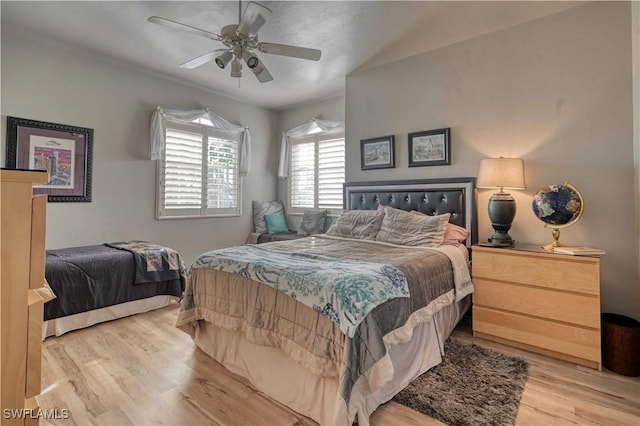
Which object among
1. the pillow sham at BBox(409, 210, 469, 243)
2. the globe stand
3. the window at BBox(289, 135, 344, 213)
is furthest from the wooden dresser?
the window at BBox(289, 135, 344, 213)

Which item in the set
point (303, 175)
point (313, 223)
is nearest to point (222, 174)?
point (303, 175)

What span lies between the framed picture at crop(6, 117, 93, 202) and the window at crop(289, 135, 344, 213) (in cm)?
300

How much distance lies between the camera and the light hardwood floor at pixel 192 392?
5.66ft

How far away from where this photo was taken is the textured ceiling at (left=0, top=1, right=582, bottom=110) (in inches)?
106

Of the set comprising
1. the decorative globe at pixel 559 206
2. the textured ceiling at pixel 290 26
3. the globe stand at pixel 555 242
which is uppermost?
the textured ceiling at pixel 290 26

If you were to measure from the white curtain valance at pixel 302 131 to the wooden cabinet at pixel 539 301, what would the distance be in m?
2.93

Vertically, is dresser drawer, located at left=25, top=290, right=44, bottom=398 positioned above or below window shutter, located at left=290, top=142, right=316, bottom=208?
below

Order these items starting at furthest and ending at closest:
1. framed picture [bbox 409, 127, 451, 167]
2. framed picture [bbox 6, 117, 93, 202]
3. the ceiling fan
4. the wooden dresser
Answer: framed picture [bbox 409, 127, 451, 167] < framed picture [bbox 6, 117, 93, 202] < the ceiling fan < the wooden dresser

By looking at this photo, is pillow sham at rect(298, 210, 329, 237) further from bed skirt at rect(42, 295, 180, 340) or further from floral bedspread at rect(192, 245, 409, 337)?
floral bedspread at rect(192, 245, 409, 337)

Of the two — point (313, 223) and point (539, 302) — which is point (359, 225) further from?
point (539, 302)

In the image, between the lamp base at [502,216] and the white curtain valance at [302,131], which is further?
the white curtain valance at [302,131]

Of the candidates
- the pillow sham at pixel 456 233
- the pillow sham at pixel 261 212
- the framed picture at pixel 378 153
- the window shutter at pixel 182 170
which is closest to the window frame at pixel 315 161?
the pillow sham at pixel 261 212

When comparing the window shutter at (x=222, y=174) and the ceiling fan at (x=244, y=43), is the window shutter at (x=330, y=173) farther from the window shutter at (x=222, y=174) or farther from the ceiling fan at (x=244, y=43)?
the ceiling fan at (x=244, y=43)

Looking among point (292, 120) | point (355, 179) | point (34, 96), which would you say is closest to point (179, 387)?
point (355, 179)
